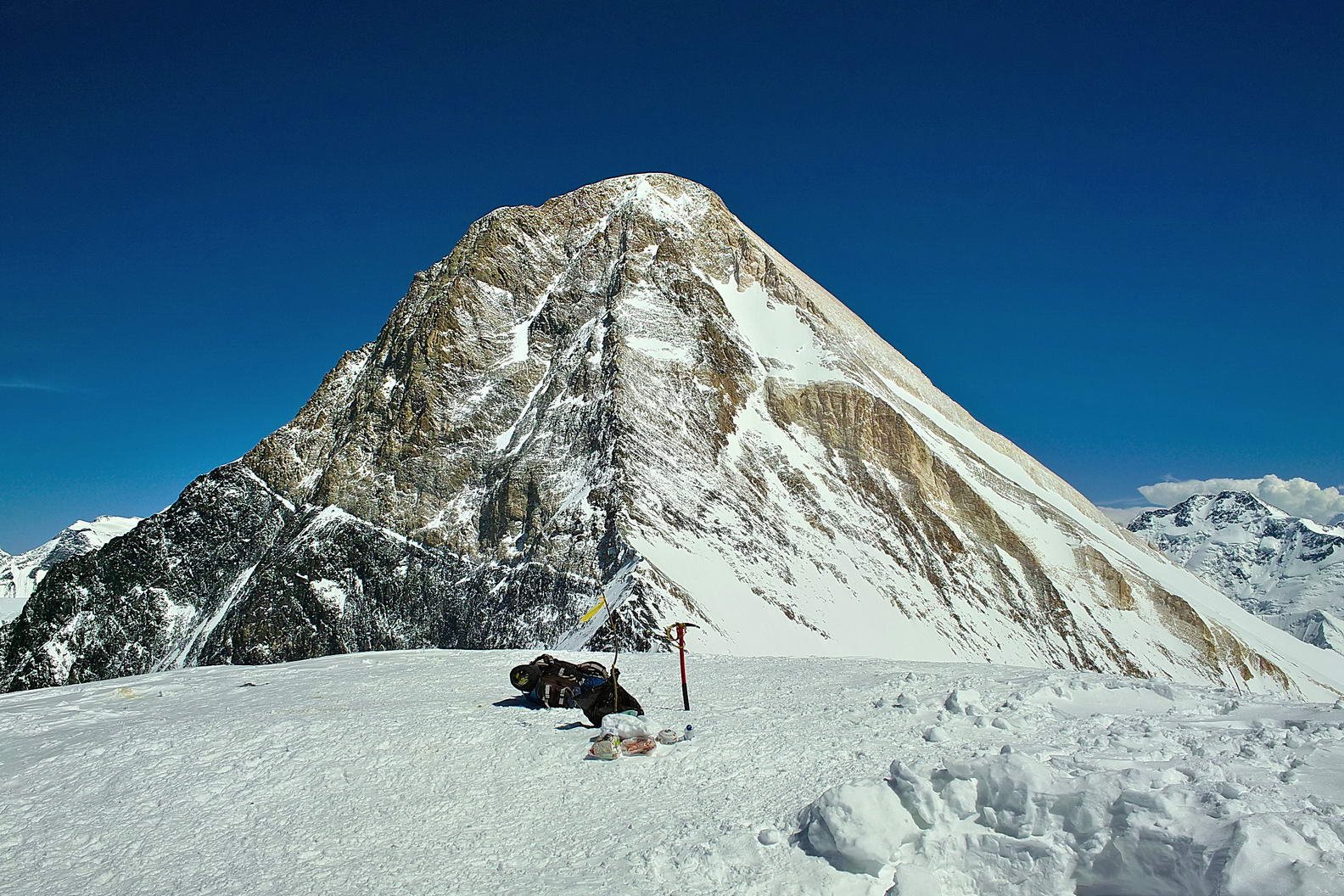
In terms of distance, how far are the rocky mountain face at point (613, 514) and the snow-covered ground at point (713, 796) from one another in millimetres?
26765

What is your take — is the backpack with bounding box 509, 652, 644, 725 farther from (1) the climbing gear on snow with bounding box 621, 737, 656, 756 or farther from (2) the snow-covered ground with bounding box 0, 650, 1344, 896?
(1) the climbing gear on snow with bounding box 621, 737, 656, 756

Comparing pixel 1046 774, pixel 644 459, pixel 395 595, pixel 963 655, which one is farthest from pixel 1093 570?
pixel 1046 774

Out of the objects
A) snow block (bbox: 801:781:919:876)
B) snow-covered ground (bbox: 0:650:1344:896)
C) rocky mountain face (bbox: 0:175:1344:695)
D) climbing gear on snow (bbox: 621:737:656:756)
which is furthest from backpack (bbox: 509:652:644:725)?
rocky mountain face (bbox: 0:175:1344:695)

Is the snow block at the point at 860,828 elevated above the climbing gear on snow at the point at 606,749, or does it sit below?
below

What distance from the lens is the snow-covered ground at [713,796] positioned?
20.5 ft

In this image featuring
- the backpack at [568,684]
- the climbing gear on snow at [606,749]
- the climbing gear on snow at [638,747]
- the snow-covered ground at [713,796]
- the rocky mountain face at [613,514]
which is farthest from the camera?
the rocky mountain face at [613,514]

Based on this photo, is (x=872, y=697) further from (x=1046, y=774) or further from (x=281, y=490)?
(x=281, y=490)

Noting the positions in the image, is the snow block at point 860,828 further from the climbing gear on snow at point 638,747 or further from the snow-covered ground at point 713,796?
the climbing gear on snow at point 638,747

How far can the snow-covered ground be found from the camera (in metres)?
6.26

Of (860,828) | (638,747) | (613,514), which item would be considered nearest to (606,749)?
(638,747)

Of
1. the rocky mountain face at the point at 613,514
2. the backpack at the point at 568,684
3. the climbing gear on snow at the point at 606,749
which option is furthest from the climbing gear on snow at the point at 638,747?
the rocky mountain face at the point at 613,514

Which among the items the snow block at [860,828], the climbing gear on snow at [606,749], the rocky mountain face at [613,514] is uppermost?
the rocky mountain face at [613,514]

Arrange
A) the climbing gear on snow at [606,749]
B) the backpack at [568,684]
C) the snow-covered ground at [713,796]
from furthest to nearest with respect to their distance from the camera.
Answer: the backpack at [568,684]
the climbing gear on snow at [606,749]
the snow-covered ground at [713,796]

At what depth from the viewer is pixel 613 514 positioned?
4766 cm
